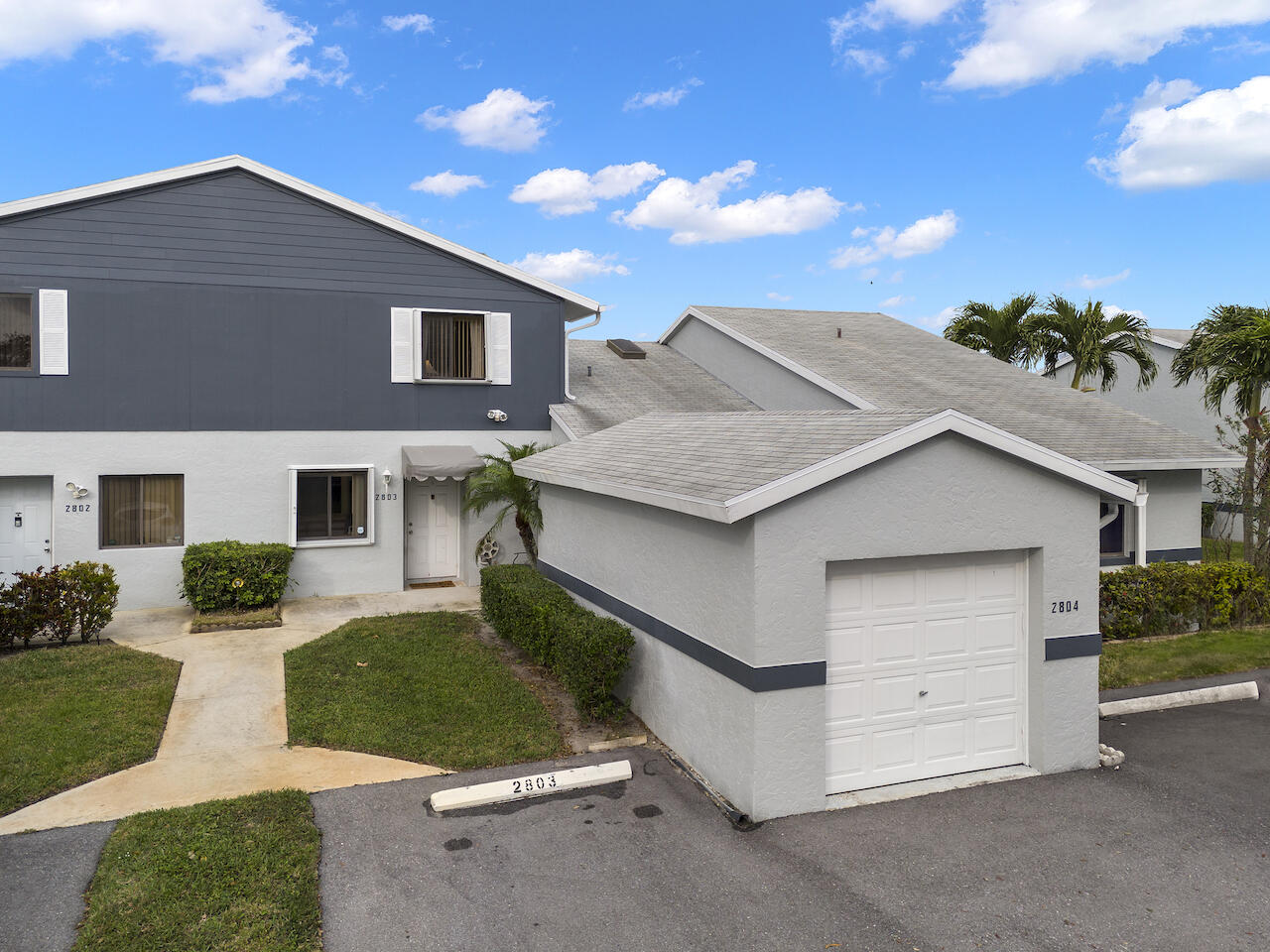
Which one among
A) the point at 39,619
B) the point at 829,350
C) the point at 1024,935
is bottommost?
the point at 1024,935

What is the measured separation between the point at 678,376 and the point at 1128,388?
16932 millimetres

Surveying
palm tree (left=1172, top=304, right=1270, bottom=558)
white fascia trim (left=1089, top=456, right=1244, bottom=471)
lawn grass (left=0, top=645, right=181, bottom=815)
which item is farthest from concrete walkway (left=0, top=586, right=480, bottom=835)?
palm tree (left=1172, top=304, right=1270, bottom=558)

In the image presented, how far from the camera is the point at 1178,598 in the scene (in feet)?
43.9

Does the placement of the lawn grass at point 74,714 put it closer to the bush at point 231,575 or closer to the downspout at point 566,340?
the bush at point 231,575

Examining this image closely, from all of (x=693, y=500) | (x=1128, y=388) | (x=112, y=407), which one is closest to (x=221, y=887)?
(x=693, y=500)

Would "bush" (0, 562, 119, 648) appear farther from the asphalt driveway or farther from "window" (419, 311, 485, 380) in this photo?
the asphalt driveway

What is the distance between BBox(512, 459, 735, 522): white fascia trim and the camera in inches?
275

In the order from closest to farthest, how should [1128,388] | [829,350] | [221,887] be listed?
[221,887] → [829,350] → [1128,388]

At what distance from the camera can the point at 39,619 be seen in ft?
39.0

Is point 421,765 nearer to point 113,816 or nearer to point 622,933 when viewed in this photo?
point 113,816

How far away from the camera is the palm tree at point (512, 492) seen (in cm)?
1464

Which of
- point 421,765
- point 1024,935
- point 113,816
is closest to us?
point 1024,935

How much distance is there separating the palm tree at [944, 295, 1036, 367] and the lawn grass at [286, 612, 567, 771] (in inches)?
738

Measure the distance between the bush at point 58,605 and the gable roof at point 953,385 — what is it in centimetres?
1283
